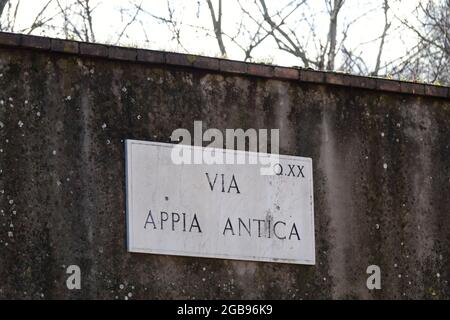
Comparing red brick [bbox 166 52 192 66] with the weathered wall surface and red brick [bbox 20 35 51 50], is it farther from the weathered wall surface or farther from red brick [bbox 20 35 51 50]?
red brick [bbox 20 35 51 50]

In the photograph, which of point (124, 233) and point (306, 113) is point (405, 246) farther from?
point (124, 233)

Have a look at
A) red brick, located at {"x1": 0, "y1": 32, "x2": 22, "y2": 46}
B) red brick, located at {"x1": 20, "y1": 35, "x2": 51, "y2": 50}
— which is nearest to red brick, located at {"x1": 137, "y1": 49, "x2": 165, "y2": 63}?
red brick, located at {"x1": 20, "y1": 35, "x2": 51, "y2": 50}

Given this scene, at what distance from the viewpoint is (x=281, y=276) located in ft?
42.1

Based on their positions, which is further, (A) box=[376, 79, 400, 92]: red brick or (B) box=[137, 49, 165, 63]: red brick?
(A) box=[376, 79, 400, 92]: red brick

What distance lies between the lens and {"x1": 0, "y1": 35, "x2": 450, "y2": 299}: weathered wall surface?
39.0 feet

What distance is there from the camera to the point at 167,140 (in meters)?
12.6

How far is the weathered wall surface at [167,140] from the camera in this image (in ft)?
39.0

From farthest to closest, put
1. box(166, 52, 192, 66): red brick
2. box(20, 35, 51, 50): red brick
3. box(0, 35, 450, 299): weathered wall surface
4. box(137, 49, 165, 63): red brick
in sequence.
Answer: box(166, 52, 192, 66): red brick < box(137, 49, 165, 63): red brick < box(20, 35, 51, 50): red brick < box(0, 35, 450, 299): weathered wall surface

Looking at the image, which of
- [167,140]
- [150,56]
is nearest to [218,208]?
[167,140]

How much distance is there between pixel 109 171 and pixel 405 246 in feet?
9.33

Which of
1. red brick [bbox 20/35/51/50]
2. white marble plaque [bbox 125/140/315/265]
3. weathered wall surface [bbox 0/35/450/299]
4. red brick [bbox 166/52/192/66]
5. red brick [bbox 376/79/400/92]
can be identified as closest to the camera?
weathered wall surface [bbox 0/35/450/299]

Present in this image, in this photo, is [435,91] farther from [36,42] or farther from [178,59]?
[36,42]

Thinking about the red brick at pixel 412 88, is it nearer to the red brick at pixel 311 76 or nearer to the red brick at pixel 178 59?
the red brick at pixel 311 76
